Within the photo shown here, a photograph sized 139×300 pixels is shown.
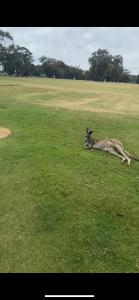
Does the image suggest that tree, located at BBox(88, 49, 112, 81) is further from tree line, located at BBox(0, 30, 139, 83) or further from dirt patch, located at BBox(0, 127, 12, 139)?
dirt patch, located at BBox(0, 127, 12, 139)

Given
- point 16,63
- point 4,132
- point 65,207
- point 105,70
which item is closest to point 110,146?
point 4,132

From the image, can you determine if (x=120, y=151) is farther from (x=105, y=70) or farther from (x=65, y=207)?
(x=105, y=70)

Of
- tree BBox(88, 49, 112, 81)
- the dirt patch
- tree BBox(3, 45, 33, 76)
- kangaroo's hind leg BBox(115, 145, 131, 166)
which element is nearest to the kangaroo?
kangaroo's hind leg BBox(115, 145, 131, 166)

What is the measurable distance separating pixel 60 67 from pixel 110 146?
239ft

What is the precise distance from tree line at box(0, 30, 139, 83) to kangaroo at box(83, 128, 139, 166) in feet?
202

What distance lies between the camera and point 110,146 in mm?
11422

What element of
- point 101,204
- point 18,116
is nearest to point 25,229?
point 101,204

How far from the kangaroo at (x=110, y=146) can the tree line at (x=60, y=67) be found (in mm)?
61640

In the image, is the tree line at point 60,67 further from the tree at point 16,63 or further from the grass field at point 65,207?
the grass field at point 65,207

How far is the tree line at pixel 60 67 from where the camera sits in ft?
235

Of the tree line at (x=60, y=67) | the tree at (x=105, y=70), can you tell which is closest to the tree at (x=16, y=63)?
the tree line at (x=60, y=67)

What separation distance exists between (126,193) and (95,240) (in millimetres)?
2142

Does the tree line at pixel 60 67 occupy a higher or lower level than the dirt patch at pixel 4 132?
higher
